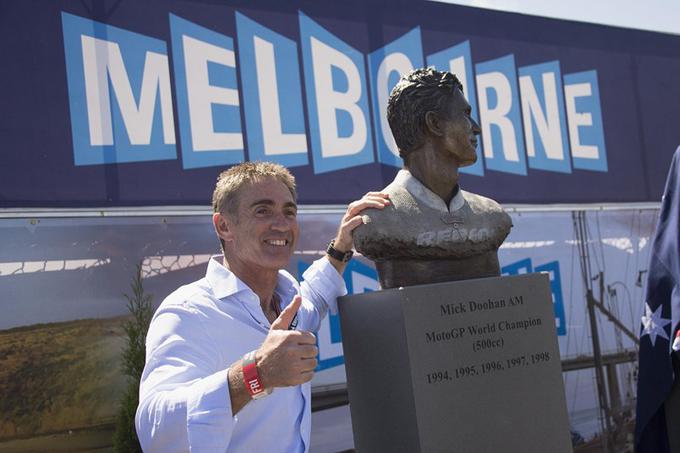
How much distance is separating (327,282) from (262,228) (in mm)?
575

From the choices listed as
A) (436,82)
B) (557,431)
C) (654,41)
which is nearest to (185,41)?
(436,82)

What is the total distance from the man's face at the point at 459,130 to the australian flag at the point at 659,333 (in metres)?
1.62

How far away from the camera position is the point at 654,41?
672 centimetres

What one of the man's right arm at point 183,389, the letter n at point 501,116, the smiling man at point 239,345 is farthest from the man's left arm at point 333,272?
the letter n at point 501,116

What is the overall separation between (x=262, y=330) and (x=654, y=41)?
216 inches

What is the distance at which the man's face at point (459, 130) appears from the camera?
10.1 ft

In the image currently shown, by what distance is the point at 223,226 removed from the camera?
256 cm

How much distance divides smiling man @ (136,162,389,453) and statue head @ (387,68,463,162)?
701 mm

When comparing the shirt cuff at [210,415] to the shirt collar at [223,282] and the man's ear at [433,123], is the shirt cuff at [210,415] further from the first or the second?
the man's ear at [433,123]

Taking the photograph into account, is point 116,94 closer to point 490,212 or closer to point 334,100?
point 334,100

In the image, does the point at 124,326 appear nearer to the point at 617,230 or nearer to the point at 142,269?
the point at 142,269

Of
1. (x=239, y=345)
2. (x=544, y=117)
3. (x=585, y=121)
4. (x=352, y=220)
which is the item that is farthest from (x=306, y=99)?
(x=239, y=345)

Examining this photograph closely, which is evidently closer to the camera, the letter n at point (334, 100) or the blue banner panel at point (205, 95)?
the blue banner panel at point (205, 95)

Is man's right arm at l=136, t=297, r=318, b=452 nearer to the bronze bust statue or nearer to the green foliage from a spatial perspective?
the bronze bust statue
